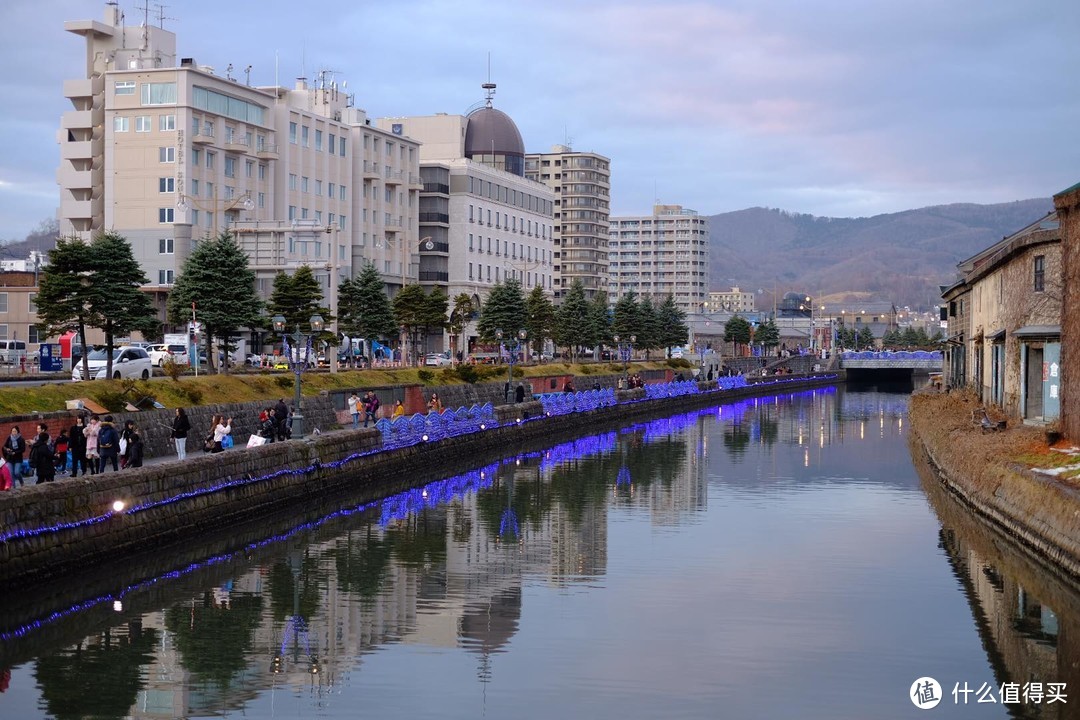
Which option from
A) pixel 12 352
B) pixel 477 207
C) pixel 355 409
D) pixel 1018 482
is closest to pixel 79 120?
pixel 12 352

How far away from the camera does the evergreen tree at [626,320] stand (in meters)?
129

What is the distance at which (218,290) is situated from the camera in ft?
197

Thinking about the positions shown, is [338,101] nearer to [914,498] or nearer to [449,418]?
[449,418]

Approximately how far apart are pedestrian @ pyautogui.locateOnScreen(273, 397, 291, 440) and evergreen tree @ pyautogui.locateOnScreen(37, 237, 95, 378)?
13.0m

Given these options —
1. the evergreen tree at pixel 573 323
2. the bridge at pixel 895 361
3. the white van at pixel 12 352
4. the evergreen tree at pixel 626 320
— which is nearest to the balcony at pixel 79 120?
the white van at pixel 12 352

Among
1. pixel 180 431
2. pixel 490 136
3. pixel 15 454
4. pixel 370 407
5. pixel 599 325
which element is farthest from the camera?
pixel 490 136

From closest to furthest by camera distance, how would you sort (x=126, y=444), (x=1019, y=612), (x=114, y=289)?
(x=1019, y=612)
(x=126, y=444)
(x=114, y=289)

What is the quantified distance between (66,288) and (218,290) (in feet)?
24.2

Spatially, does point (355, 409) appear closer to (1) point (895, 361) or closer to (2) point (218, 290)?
(2) point (218, 290)

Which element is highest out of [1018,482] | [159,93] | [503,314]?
[159,93]

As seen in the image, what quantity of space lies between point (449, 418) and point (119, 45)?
198 ft

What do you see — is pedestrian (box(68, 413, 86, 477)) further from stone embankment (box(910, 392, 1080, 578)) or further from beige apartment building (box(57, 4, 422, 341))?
beige apartment building (box(57, 4, 422, 341))

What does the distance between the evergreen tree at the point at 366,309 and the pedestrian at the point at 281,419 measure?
38.7m

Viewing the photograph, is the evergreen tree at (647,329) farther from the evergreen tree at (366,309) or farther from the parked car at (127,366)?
the parked car at (127,366)
